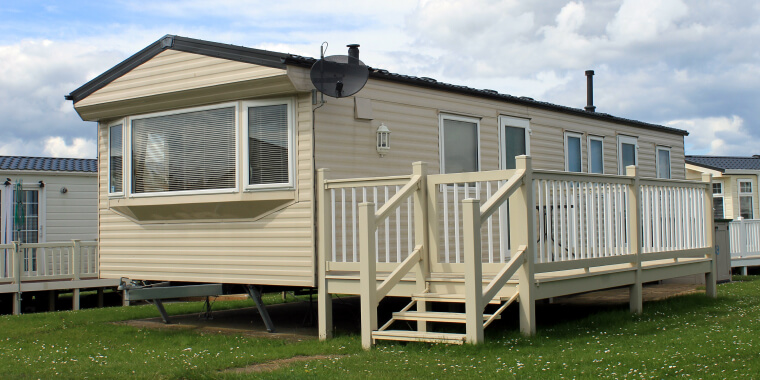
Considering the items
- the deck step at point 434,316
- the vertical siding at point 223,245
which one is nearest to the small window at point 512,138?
the vertical siding at point 223,245

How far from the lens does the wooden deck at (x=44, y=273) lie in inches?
557

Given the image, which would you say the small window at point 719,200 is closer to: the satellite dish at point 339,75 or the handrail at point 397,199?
the satellite dish at point 339,75

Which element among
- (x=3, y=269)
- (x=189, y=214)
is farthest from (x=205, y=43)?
(x=3, y=269)

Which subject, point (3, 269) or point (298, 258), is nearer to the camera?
point (298, 258)

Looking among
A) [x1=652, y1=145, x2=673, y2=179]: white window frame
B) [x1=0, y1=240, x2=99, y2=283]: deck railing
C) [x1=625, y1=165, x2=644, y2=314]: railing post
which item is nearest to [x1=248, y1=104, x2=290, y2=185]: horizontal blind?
[x1=625, y1=165, x2=644, y2=314]: railing post

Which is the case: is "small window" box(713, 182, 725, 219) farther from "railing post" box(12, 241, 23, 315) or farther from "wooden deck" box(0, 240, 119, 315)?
"railing post" box(12, 241, 23, 315)

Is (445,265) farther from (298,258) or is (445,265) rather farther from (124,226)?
(124,226)

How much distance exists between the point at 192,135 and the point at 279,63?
5.69ft

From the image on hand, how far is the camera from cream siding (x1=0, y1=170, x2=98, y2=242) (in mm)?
18734

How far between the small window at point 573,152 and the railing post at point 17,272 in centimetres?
974

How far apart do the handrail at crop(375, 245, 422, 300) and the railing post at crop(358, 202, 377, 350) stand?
11 centimetres

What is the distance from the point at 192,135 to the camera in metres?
9.13

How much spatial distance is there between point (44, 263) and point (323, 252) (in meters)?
8.83

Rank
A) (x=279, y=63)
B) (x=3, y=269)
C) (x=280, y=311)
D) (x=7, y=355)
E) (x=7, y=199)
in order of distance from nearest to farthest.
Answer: (x=7, y=355) → (x=279, y=63) → (x=280, y=311) → (x=3, y=269) → (x=7, y=199)
